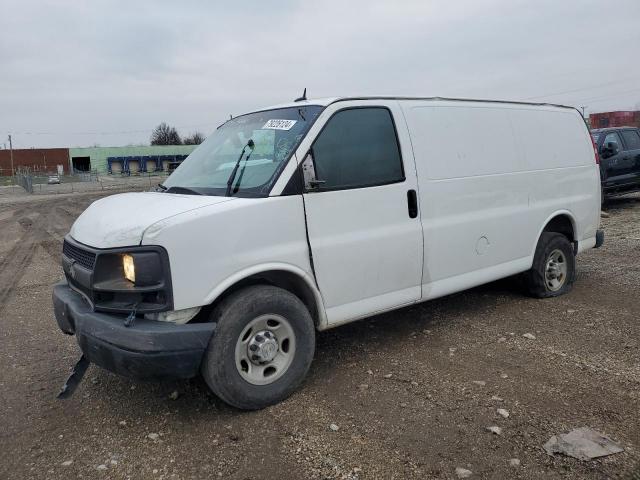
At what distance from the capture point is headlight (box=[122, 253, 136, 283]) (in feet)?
A: 10.2

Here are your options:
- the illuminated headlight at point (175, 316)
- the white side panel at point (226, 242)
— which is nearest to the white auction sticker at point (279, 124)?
the white side panel at point (226, 242)

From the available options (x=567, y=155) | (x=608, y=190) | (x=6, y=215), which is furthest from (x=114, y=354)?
(x=6, y=215)

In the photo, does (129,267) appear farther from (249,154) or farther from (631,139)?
(631,139)

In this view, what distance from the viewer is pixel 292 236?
3574mm

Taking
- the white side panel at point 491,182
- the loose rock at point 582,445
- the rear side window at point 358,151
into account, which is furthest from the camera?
the white side panel at point 491,182

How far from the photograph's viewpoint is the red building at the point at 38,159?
238ft

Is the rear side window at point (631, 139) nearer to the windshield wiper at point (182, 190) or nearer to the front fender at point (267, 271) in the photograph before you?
the front fender at point (267, 271)

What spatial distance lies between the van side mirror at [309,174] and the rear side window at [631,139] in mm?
11528

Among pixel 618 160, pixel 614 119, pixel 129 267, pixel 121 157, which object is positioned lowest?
pixel 129 267

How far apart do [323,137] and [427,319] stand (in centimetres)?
229

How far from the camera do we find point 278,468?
293 centimetres

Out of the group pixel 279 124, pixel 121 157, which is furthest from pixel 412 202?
pixel 121 157

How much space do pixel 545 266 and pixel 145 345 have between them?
419cm

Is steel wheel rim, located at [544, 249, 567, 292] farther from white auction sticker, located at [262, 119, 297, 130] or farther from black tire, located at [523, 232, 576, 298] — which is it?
white auction sticker, located at [262, 119, 297, 130]
